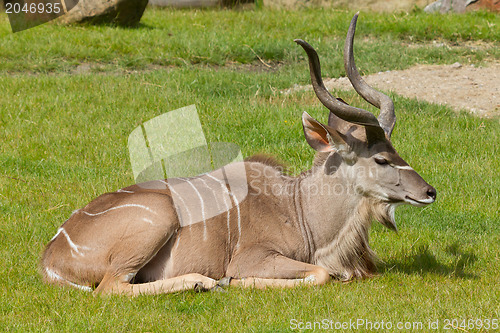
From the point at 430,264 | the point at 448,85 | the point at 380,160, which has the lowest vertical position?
the point at 448,85

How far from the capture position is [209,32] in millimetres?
10719

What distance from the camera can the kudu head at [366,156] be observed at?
3930mm

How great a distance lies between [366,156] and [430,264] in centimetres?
83

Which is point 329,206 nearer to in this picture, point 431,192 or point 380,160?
point 380,160

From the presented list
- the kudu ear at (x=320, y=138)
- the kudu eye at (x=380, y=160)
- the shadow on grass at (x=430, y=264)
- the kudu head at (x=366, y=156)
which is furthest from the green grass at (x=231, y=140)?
the kudu ear at (x=320, y=138)

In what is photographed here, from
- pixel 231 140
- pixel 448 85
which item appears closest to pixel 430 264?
pixel 231 140

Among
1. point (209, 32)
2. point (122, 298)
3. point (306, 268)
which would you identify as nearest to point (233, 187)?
point (306, 268)

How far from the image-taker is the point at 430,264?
14.0 feet

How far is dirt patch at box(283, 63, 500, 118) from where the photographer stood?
7.64 m

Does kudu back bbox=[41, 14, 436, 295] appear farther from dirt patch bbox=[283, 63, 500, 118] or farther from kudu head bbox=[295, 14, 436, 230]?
dirt patch bbox=[283, 63, 500, 118]

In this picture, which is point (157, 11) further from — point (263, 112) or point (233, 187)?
point (233, 187)
